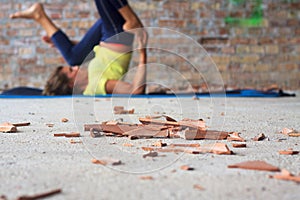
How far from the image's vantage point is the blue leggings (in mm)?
4211

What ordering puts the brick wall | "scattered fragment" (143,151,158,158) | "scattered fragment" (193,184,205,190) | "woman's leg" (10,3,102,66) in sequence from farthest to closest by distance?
the brick wall, "woman's leg" (10,3,102,66), "scattered fragment" (143,151,158,158), "scattered fragment" (193,184,205,190)

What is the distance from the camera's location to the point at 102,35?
468 cm

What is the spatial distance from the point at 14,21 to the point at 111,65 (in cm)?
211

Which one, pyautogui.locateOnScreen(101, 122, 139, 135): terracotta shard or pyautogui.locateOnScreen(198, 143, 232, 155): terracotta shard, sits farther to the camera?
pyautogui.locateOnScreen(101, 122, 139, 135): terracotta shard

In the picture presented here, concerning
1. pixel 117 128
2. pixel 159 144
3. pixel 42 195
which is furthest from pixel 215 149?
pixel 42 195

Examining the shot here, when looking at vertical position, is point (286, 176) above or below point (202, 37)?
below

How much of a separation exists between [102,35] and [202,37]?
5.64 ft

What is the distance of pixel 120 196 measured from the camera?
0.86m

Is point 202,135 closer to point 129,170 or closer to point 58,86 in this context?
point 129,170

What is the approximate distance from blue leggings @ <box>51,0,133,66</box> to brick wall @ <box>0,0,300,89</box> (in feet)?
3.06

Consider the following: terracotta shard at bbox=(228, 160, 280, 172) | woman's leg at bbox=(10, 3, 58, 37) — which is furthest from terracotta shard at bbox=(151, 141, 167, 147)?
woman's leg at bbox=(10, 3, 58, 37)

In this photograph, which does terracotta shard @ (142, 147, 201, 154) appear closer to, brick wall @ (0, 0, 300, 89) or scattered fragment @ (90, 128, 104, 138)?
scattered fragment @ (90, 128, 104, 138)

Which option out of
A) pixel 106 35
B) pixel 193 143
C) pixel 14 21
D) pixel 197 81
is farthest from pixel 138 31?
pixel 193 143

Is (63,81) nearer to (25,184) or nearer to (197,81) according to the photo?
(197,81)
